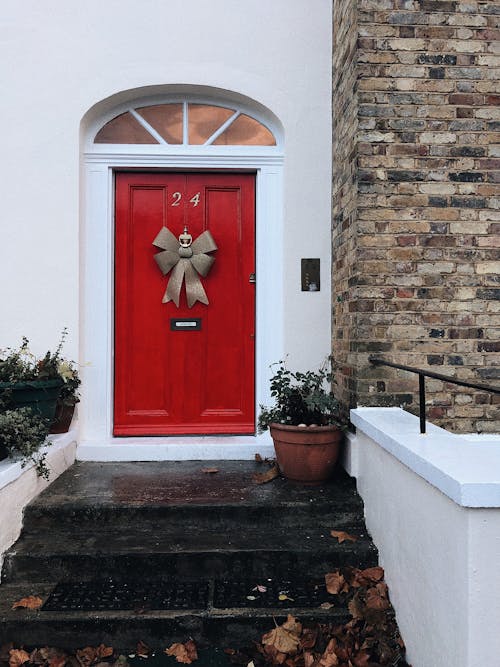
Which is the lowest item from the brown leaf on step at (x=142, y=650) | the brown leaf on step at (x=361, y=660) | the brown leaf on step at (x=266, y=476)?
the brown leaf on step at (x=142, y=650)

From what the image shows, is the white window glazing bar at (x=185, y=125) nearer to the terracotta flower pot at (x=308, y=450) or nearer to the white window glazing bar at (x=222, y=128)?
the white window glazing bar at (x=222, y=128)

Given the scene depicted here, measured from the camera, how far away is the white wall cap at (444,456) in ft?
6.23

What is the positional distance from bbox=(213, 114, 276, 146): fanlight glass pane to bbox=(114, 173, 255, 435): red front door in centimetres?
28

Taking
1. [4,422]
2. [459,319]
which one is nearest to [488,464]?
[459,319]

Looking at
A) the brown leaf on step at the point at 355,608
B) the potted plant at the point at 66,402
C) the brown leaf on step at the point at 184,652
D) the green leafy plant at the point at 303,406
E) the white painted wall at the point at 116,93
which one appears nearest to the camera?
the brown leaf on step at the point at 184,652

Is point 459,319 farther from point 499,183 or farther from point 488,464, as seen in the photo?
point 488,464

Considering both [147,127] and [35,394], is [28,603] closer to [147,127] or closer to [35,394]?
[35,394]

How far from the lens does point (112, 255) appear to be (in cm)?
441

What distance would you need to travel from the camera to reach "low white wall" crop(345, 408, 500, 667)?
1898mm

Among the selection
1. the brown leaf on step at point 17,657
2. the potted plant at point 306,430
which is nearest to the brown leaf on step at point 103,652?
the brown leaf on step at point 17,657

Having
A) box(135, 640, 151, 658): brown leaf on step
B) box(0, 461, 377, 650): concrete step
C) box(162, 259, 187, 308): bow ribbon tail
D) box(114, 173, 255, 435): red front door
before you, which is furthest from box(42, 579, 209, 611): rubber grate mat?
box(162, 259, 187, 308): bow ribbon tail

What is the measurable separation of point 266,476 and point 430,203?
211cm

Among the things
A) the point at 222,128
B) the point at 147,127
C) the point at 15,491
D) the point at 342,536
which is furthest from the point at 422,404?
the point at 147,127

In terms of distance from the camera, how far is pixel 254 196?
14.7 feet
